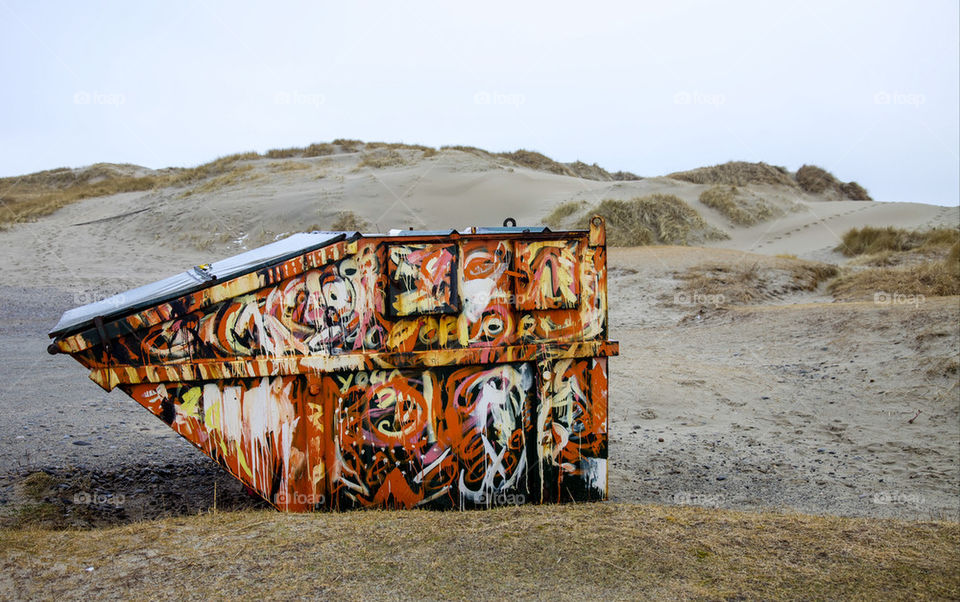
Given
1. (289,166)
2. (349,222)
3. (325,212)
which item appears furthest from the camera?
(289,166)

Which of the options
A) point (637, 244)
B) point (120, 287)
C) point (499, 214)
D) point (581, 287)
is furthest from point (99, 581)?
point (499, 214)

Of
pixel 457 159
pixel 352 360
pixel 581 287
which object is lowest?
pixel 352 360

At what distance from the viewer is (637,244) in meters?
21.6

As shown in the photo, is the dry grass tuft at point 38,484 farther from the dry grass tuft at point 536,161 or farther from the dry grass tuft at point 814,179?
the dry grass tuft at point 814,179

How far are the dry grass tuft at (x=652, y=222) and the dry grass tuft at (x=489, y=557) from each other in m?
17.4

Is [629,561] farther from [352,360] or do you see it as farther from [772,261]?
[772,261]

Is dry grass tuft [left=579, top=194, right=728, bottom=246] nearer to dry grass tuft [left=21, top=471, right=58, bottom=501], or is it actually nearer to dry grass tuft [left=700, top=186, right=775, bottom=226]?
dry grass tuft [left=700, top=186, right=775, bottom=226]

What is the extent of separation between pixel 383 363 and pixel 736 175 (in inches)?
1274

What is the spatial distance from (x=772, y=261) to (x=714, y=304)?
381cm

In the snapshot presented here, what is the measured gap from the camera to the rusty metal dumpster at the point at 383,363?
423cm

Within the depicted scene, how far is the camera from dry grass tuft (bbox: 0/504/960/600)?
325cm

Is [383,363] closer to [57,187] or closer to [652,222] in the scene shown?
[652,222]

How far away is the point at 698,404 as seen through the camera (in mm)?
8516

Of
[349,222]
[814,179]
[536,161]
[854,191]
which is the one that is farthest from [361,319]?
[854,191]
